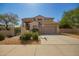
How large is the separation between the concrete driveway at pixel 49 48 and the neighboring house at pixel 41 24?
161mm

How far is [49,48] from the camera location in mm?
7000

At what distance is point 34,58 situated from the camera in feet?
22.6

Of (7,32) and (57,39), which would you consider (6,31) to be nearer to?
(7,32)

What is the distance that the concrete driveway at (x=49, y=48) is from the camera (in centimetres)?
→ 693

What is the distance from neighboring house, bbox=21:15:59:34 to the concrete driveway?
16cm

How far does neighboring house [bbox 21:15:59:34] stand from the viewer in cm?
705

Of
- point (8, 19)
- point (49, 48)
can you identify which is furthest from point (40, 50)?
point (8, 19)

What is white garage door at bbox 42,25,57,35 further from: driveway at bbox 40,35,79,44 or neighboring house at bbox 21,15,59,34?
driveway at bbox 40,35,79,44

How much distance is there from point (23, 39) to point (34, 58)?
450 millimetres

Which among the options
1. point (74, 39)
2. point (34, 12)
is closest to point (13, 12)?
point (34, 12)

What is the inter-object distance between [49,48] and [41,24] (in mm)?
539

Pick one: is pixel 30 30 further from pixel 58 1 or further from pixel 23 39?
pixel 58 1

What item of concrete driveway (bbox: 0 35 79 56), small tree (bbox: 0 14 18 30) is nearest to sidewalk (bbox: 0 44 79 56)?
concrete driveway (bbox: 0 35 79 56)

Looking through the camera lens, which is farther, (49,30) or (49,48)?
(49,30)
